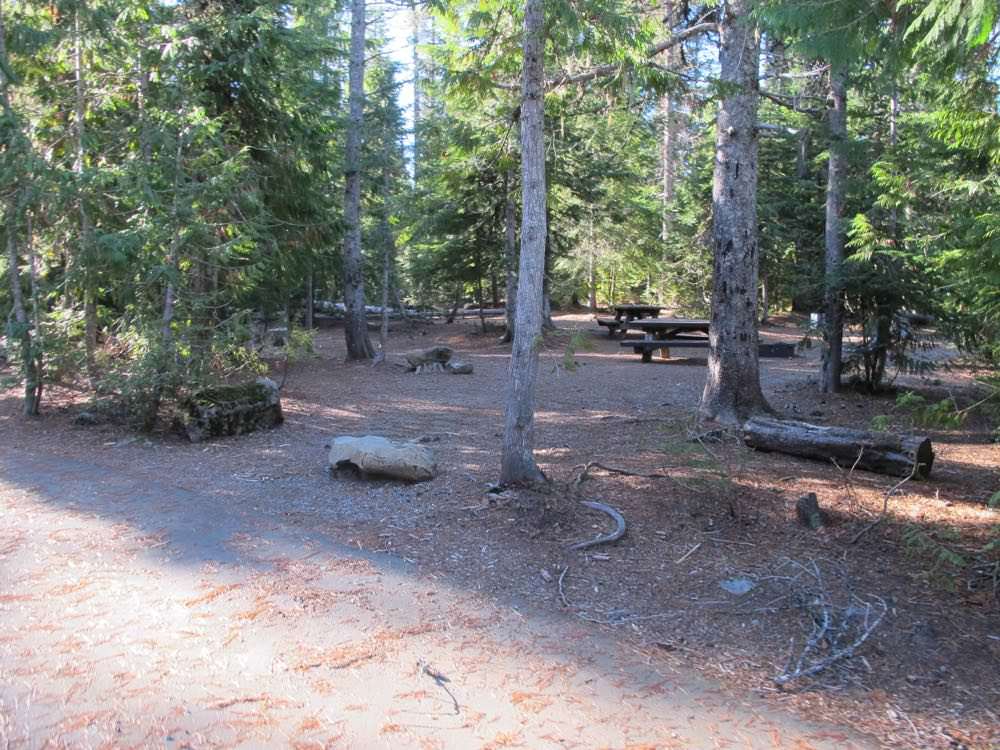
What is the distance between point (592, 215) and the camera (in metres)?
23.1

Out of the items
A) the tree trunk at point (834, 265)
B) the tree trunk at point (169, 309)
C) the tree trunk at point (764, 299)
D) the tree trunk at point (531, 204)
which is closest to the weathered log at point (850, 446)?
the tree trunk at point (531, 204)

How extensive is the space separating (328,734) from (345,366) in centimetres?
1460

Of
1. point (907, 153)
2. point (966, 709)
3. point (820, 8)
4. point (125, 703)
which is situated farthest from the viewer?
point (907, 153)

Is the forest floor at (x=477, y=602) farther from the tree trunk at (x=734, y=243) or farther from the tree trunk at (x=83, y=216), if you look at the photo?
the tree trunk at (x=83, y=216)

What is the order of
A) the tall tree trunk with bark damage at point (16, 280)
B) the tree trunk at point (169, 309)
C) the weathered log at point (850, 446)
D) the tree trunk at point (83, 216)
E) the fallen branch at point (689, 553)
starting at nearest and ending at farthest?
1. the fallen branch at point (689, 553)
2. the weathered log at point (850, 446)
3. the tree trunk at point (169, 309)
4. the tall tree trunk with bark damage at point (16, 280)
5. the tree trunk at point (83, 216)

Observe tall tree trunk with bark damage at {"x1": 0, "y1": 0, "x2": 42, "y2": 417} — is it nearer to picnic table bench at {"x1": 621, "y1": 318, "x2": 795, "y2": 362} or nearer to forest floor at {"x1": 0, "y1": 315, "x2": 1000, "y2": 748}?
forest floor at {"x1": 0, "y1": 315, "x2": 1000, "y2": 748}

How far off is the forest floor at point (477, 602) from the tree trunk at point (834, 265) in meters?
4.12

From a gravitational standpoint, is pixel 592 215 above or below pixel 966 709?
above

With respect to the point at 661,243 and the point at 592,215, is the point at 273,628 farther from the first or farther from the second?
the point at 661,243

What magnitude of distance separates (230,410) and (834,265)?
1005cm

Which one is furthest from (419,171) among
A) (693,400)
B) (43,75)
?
(693,400)

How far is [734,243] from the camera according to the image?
9.09 m

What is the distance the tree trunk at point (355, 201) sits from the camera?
1703cm

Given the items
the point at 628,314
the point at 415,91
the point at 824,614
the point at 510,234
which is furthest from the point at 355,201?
the point at 415,91
